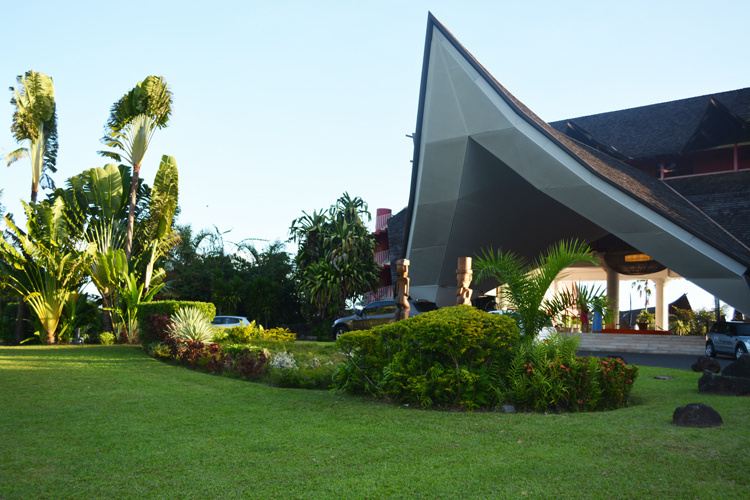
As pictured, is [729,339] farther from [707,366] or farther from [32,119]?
[32,119]

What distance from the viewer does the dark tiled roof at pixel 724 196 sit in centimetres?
1836

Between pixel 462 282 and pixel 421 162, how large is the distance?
9.60 meters

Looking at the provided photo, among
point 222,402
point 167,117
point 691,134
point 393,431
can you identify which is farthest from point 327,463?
point 691,134

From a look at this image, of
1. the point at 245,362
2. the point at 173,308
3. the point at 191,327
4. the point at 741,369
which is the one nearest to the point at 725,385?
the point at 741,369

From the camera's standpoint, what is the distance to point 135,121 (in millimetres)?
22312

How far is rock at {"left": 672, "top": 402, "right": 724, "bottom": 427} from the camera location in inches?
223

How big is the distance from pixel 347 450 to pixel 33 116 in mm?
22971

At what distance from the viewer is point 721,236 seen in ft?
55.3

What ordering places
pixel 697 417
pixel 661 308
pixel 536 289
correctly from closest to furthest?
pixel 697 417, pixel 536 289, pixel 661 308

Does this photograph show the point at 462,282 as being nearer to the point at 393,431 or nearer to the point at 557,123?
the point at 393,431

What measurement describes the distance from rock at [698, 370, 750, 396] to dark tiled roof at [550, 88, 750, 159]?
17286 mm

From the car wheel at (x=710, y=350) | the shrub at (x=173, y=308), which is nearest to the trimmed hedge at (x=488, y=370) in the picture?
the shrub at (x=173, y=308)

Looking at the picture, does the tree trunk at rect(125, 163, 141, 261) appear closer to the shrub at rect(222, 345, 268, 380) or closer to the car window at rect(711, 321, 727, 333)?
the shrub at rect(222, 345, 268, 380)

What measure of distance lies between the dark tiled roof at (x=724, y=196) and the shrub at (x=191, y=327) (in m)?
16.4
